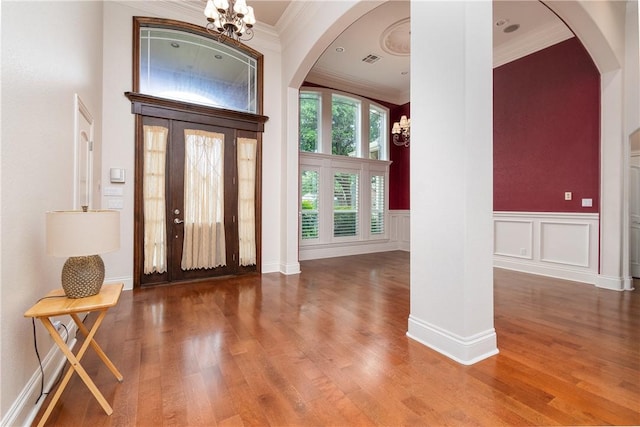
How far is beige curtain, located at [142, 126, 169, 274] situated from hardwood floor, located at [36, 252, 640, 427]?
72cm

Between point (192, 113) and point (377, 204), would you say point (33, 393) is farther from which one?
point (377, 204)

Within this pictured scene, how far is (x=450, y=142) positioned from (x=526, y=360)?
1708 millimetres

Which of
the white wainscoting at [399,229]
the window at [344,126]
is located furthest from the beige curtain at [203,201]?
the white wainscoting at [399,229]

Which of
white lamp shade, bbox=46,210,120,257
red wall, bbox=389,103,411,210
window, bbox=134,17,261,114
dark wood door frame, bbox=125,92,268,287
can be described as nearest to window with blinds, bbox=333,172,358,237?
red wall, bbox=389,103,411,210

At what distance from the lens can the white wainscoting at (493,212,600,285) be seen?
4.38 m

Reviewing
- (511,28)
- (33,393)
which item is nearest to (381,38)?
(511,28)

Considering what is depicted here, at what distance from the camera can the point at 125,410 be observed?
1.62m

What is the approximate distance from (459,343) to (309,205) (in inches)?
187

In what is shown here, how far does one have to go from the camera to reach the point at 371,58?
5957 millimetres

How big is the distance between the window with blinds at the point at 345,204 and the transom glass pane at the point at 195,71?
9.02 ft

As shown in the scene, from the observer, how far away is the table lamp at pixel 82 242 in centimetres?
156

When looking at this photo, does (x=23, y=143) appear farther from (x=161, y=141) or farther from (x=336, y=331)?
(x=161, y=141)

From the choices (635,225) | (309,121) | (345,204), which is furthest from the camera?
(345,204)

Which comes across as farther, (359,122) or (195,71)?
(359,122)
